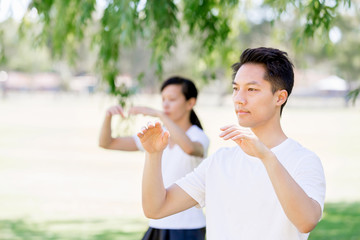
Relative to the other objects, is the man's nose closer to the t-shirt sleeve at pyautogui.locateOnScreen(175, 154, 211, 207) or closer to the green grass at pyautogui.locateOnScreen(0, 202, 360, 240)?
the t-shirt sleeve at pyautogui.locateOnScreen(175, 154, 211, 207)

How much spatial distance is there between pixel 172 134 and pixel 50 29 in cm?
269

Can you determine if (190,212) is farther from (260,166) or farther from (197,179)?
(260,166)

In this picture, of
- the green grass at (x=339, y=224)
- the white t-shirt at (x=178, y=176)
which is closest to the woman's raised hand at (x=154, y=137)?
the white t-shirt at (x=178, y=176)

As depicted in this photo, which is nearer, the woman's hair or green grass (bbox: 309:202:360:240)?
the woman's hair

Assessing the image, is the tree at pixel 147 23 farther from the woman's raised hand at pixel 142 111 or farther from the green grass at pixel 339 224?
the green grass at pixel 339 224

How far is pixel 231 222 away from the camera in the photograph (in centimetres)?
204

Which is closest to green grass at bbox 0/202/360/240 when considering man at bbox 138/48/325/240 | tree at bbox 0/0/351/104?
tree at bbox 0/0/351/104

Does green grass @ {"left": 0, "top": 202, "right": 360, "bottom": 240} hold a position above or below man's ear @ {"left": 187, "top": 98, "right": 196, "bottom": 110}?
above

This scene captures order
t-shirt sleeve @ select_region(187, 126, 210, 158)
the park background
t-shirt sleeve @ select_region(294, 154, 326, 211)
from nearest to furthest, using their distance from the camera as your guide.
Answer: t-shirt sleeve @ select_region(294, 154, 326, 211)
t-shirt sleeve @ select_region(187, 126, 210, 158)
the park background

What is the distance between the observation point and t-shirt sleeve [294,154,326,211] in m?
1.87

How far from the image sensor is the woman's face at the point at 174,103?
3.82m

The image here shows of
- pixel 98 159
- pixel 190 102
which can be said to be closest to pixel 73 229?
pixel 190 102

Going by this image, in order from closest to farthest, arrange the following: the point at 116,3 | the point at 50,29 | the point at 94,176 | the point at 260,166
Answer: the point at 260,166
the point at 116,3
the point at 50,29
the point at 94,176

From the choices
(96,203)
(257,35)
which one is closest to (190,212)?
(96,203)
